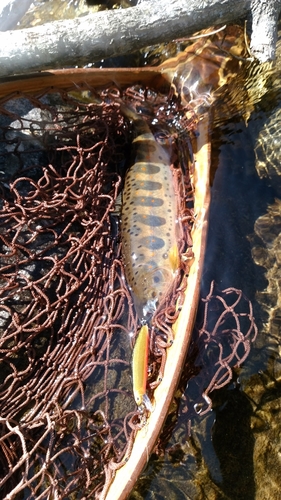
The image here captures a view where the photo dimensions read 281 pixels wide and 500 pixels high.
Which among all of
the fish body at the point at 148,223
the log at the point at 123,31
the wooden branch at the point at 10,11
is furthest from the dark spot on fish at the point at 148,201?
the wooden branch at the point at 10,11

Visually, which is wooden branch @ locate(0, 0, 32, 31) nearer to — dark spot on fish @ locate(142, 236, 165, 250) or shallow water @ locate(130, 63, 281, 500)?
shallow water @ locate(130, 63, 281, 500)

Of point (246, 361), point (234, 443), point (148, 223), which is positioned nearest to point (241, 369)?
point (246, 361)

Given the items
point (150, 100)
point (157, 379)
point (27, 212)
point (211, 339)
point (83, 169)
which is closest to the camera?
point (157, 379)

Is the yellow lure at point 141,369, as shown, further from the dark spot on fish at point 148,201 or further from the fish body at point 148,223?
the dark spot on fish at point 148,201

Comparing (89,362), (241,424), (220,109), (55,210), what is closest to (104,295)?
(89,362)

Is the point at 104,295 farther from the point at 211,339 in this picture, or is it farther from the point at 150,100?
the point at 150,100

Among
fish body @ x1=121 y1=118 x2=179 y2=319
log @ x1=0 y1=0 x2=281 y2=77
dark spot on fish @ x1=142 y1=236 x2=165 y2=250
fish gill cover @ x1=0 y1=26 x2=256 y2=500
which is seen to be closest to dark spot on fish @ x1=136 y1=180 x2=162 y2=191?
fish body @ x1=121 y1=118 x2=179 y2=319
